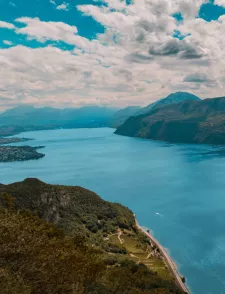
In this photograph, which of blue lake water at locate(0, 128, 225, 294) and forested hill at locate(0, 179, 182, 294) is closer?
forested hill at locate(0, 179, 182, 294)

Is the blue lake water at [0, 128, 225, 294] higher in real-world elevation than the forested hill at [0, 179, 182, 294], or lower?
lower

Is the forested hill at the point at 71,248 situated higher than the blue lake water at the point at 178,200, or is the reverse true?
the forested hill at the point at 71,248

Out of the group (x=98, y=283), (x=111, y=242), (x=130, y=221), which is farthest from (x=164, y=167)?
(x=98, y=283)

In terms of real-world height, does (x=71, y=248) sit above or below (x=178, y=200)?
above

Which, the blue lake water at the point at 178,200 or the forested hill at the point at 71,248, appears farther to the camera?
the blue lake water at the point at 178,200

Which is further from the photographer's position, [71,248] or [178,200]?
[178,200]

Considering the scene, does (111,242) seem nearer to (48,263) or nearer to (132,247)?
(132,247)

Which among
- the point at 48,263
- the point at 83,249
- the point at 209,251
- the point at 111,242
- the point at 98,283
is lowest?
the point at 209,251

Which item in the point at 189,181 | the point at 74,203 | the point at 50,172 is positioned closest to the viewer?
the point at 74,203
